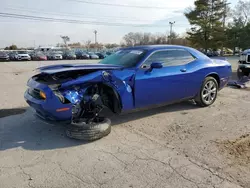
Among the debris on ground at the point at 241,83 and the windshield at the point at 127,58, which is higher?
the windshield at the point at 127,58

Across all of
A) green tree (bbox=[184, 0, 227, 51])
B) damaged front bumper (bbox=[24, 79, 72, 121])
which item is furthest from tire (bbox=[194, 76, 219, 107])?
green tree (bbox=[184, 0, 227, 51])

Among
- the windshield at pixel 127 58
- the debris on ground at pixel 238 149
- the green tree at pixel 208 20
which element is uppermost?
the green tree at pixel 208 20

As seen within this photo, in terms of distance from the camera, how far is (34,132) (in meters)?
4.37

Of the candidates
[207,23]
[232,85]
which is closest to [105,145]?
[232,85]

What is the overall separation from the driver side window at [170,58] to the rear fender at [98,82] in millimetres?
726

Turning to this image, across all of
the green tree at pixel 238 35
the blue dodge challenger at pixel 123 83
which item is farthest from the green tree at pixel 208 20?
the blue dodge challenger at pixel 123 83

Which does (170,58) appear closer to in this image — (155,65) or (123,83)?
(155,65)

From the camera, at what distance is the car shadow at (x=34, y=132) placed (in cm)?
385

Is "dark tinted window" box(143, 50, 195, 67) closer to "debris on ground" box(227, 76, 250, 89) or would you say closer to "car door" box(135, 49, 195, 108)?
"car door" box(135, 49, 195, 108)

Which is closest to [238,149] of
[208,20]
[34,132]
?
[34,132]

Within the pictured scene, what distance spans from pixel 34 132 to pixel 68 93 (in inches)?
45.0

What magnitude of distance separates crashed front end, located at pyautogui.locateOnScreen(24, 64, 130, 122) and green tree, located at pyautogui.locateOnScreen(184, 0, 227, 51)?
42677 millimetres

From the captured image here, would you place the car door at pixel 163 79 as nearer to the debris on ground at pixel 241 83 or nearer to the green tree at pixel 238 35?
the debris on ground at pixel 241 83

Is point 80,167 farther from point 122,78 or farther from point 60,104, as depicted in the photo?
point 122,78
